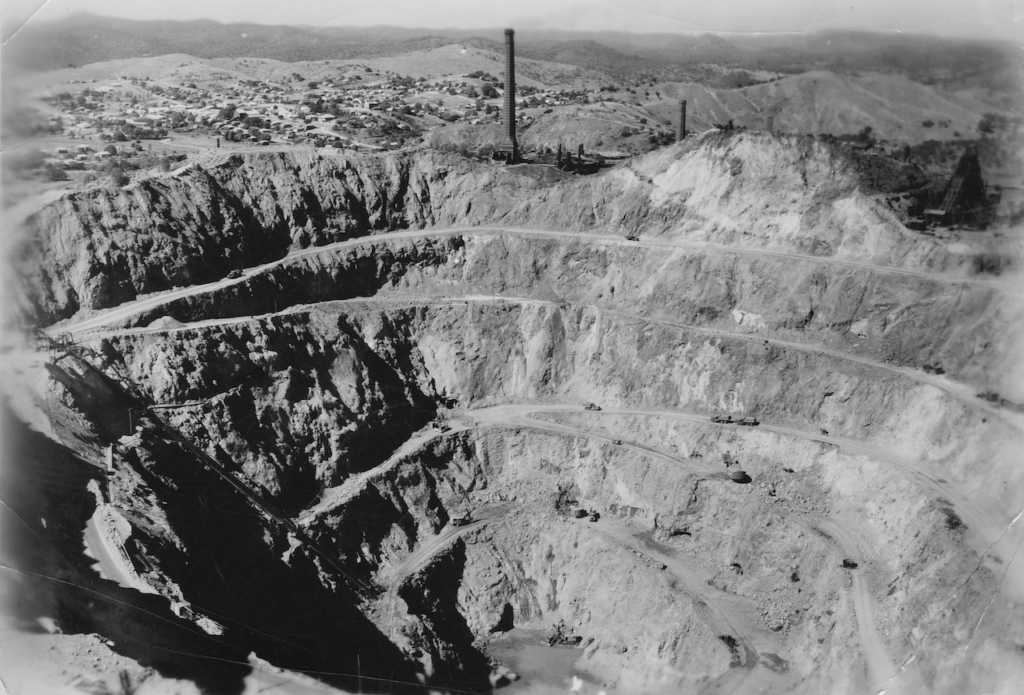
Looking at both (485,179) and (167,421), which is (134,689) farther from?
(485,179)

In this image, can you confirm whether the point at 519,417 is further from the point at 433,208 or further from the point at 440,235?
the point at 433,208

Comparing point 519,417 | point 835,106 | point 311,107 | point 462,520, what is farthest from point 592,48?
point 462,520

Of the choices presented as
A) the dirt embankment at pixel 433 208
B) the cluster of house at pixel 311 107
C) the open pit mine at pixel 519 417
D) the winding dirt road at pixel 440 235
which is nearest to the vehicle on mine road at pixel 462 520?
the open pit mine at pixel 519 417

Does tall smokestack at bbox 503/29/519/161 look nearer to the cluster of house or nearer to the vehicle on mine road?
the cluster of house

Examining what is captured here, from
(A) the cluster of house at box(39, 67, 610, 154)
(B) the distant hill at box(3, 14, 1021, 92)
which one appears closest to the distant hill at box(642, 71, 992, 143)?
(B) the distant hill at box(3, 14, 1021, 92)

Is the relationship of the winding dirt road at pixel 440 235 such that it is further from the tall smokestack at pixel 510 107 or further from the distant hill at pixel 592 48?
the distant hill at pixel 592 48

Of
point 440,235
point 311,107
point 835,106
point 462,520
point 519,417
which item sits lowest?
point 462,520
